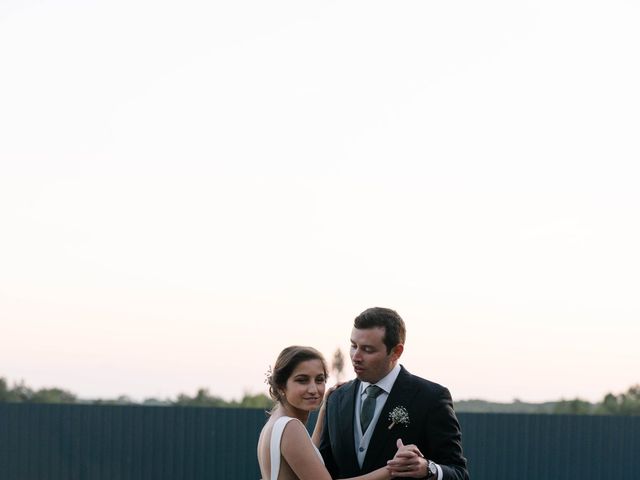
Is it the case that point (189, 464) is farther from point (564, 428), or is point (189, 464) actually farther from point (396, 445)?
point (396, 445)

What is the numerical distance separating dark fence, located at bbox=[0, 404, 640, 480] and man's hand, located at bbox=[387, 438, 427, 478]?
31.7 feet

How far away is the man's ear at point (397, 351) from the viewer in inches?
212

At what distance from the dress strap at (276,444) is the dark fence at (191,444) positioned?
982cm

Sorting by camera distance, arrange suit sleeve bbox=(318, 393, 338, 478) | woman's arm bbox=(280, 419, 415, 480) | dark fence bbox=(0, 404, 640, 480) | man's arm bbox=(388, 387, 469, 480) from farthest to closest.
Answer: dark fence bbox=(0, 404, 640, 480)
suit sleeve bbox=(318, 393, 338, 478)
man's arm bbox=(388, 387, 469, 480)
woman's arm bbox=(280, 419, 415, 480)

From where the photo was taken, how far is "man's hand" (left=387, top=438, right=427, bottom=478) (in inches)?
196

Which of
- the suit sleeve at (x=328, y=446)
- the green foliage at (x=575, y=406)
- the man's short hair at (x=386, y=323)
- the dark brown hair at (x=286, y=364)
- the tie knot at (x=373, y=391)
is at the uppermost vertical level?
the man's short hair at (x=386, y=323)

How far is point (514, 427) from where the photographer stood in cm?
1516

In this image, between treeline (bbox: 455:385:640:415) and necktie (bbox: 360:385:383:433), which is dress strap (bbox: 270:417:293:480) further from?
treeline (bbox: 455:385:640:415)

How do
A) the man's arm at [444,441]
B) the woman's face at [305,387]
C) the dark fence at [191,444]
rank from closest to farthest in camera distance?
the woman's face at [305,387], the man's arm at [444,441], the dark fence at [191,444]

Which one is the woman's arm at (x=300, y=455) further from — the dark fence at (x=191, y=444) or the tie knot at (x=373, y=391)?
the dark fence at (x=191, y=444)

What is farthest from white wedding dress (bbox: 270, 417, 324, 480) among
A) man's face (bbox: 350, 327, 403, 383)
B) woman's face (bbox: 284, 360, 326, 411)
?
man's face (bbox: 350, 327, 403, 383)

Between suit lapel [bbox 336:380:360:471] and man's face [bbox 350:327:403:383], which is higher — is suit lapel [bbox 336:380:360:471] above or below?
below

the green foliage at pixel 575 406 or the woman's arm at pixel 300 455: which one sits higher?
the woman's arm at pixel 300 455

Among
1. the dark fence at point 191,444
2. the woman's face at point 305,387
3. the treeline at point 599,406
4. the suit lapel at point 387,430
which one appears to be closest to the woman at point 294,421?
the woman's face at point 305,387
